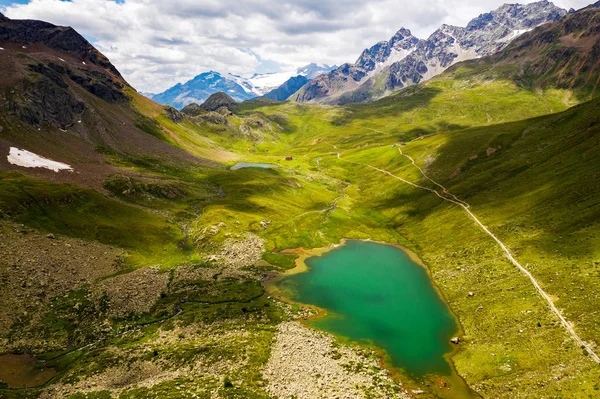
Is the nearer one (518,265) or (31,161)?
(518,265)

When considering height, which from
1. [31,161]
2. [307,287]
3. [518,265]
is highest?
[31,161]

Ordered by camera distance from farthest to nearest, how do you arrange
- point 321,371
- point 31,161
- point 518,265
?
point 31,161 → point 518,265 → point 321,371

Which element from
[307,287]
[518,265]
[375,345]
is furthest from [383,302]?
[518,265]

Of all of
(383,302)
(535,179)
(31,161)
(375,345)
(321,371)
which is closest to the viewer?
(321,371)

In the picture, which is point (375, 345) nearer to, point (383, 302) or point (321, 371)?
point (321, 371)

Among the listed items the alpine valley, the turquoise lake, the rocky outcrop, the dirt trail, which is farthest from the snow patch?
the dirt trail

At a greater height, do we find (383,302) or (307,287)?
(307,287)

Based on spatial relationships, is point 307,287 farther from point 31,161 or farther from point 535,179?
point 31,161
